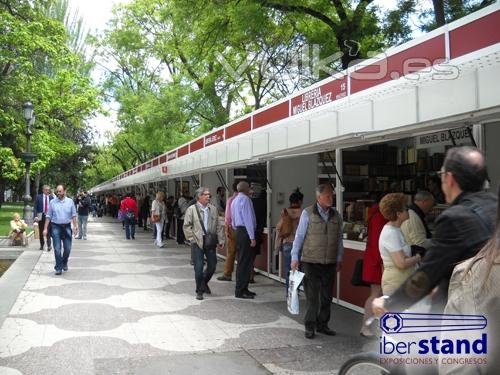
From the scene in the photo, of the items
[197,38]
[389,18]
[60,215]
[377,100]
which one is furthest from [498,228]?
[197,38]

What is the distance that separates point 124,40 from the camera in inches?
1378

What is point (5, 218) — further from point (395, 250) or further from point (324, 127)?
point (395, 250)

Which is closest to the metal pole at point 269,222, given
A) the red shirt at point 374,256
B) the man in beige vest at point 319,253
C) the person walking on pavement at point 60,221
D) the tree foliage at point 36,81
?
the person walking on pavement at point 60,221

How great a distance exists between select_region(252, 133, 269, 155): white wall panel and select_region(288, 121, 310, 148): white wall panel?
1.05 meters

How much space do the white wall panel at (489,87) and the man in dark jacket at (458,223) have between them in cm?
161

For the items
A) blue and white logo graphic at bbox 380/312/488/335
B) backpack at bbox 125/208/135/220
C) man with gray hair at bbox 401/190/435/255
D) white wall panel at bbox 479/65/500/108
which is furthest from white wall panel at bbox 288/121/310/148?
backpack at bbox 125/208/135/220

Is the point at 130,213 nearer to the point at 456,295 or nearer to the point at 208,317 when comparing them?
the point at 208,317

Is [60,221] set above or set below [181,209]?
below

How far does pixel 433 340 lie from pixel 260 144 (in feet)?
21.1

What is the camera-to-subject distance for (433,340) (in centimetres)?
261

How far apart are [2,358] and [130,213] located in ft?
45.5

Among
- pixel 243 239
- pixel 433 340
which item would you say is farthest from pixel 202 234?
pixel 433 340

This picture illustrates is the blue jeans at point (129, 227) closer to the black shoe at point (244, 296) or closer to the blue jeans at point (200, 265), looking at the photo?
the blue jeans at point (200, 265)

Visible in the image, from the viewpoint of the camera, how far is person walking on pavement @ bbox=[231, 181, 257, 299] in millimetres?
7809
